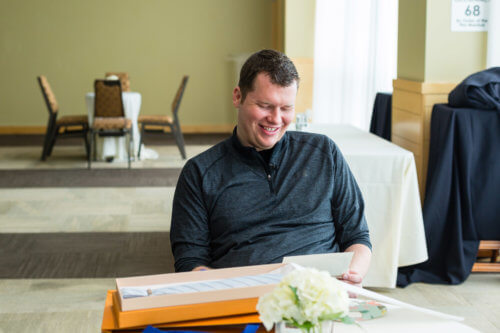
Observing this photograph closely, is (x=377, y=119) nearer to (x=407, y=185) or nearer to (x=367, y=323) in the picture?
(x=407, y=185)

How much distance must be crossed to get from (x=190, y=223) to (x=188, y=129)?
9460 millimetres

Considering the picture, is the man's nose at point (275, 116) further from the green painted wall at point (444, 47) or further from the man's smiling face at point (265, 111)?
the green painted wall at point (444, 47)

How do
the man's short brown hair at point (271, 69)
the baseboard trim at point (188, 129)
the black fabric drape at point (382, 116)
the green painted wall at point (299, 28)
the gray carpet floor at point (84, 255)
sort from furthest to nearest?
the baseboard trim at point (188, 129) → the green painted wall at point (299, 28) → the black fabric drape at point (382, 116) → the gray carpet floor at point (84, 255) → the man's short brown hair at point (271, 69)

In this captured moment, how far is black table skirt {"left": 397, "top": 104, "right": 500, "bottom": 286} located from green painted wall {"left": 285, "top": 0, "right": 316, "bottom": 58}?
168 inches

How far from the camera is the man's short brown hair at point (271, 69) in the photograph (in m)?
1.70

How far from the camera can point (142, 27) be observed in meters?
10.9

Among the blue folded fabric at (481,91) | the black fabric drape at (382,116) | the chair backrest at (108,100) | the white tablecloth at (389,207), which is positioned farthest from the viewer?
the chair backrest at (108,100)

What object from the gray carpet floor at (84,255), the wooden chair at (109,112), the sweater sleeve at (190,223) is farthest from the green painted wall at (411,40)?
the wooden chair at (109,112)

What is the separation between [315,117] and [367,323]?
6.15 metres

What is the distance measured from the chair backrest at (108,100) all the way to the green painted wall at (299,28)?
2136 mm

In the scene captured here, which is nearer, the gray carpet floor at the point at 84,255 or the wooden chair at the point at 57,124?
the gray carpet floor at the point at 84,255

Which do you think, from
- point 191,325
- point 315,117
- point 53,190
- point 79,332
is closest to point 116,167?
point 53,190

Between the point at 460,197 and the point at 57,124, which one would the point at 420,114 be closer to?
the point at 460,197

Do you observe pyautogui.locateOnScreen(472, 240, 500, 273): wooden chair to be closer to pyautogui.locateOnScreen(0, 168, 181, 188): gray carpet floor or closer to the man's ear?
the man's ear
